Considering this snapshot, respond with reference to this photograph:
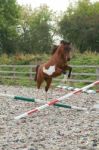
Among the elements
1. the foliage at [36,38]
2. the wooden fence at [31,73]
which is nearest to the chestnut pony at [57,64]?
the wooden fence at [31,73]

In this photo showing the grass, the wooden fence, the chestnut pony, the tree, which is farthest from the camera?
the tree

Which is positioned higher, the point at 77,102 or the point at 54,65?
the point at 54,65

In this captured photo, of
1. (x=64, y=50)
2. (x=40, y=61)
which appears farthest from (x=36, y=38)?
(x=64, y=50)

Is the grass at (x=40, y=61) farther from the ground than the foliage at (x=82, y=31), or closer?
closer

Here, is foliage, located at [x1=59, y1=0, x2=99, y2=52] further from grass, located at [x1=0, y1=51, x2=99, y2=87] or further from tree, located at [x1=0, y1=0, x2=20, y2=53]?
grass, located at [x1=0, y1=51, x2=99, y2=87]

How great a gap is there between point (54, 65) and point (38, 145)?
6.31 metres

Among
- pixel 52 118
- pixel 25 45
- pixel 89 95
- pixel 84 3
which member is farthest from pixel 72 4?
pixel 52 118

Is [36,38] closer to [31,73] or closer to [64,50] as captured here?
[31,73]

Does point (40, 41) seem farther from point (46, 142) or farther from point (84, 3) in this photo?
point (46, 142)

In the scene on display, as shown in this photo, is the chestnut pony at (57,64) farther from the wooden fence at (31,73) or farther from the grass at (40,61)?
the grass at (40,61)

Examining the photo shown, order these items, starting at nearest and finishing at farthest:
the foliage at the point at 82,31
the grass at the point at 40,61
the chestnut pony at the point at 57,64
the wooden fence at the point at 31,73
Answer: the chestnut pony at the point at 57,64, the wooden fence at the point at 31,73, the grass at the point at 40,61, the foliage at the point at 82,31

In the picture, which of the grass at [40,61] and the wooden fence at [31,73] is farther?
the grass at [40,61]

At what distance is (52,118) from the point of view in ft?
33.3

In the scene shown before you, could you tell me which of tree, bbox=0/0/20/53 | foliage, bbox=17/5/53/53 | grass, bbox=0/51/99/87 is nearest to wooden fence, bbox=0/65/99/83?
grass, bbox=0/51/99/87
